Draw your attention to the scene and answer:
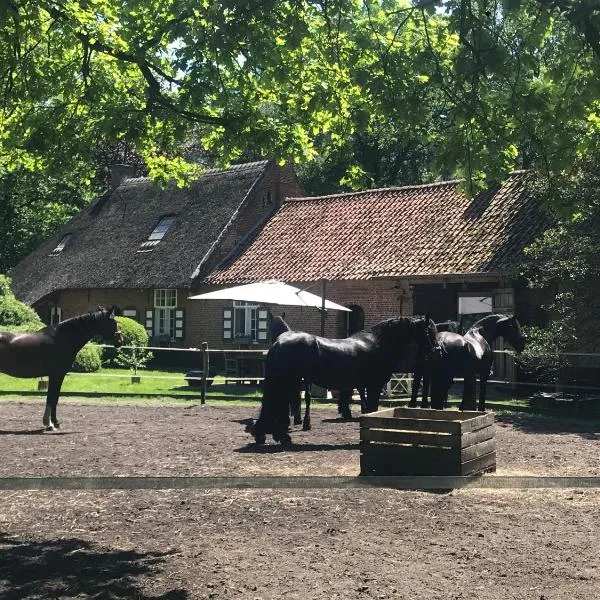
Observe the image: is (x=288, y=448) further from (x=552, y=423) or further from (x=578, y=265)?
(x=578, y=265)

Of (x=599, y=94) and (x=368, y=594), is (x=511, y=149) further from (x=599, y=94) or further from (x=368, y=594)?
(x=368, y=594)

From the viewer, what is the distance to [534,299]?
19781 mm

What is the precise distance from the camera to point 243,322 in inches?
1096

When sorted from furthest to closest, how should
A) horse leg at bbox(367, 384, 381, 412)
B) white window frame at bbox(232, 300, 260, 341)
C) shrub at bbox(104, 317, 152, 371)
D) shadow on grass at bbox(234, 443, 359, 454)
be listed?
white window frame at bbox(232, 300, 260, 341), shrub at bbox(104, 317, 152, 371), horse leg at bbox(367, 384, 381, 412), shadow on grass at bbox(234, 443, 359, 454)

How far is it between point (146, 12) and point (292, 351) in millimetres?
4810

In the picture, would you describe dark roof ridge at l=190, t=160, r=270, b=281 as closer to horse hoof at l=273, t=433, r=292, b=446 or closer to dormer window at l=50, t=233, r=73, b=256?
dormer window at l=50, t=233, r=73, b=256

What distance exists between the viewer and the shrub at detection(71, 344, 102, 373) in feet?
69.7

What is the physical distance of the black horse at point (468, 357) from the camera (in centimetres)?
1180

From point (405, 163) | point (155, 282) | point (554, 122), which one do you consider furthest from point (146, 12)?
point (405, 163)

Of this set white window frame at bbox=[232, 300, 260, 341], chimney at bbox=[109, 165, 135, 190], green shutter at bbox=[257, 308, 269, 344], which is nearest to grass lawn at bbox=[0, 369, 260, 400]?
green shutter at bbox=[257, 308, 269, 344]

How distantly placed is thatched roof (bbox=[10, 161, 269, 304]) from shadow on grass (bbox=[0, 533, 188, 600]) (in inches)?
890

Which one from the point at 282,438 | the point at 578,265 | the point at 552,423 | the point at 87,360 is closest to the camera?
the point at 282,438

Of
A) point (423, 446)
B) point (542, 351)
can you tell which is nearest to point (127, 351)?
point (542, 351)

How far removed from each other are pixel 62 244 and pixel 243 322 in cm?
1378
